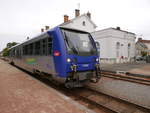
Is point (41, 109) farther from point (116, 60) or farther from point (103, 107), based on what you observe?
point (116, 60)

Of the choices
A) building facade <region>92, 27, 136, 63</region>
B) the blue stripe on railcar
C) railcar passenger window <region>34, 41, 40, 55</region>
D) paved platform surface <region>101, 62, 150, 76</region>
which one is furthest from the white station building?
the blue stripe on railcar

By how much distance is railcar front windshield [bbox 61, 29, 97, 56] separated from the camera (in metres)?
5.62

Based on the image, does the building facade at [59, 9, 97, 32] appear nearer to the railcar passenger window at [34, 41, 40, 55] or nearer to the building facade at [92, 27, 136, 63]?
the building facade at [92, 27, 136, 63]

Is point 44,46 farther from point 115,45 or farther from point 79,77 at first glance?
point 115,45

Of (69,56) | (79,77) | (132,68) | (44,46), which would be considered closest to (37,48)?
(44,46)

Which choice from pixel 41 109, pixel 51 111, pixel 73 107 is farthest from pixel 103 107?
pixel 41 109

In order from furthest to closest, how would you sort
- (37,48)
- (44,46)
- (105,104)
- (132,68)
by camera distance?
(132,68), (37,48), (44,46), (105,104)

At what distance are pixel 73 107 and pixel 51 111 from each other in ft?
2.31

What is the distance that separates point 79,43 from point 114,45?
17.6 metres

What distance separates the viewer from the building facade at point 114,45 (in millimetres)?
22031

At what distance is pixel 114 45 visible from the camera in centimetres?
2239

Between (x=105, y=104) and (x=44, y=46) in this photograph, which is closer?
(x=105, y=104)

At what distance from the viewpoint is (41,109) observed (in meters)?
4.09

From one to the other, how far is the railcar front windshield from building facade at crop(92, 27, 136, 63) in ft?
53.1
